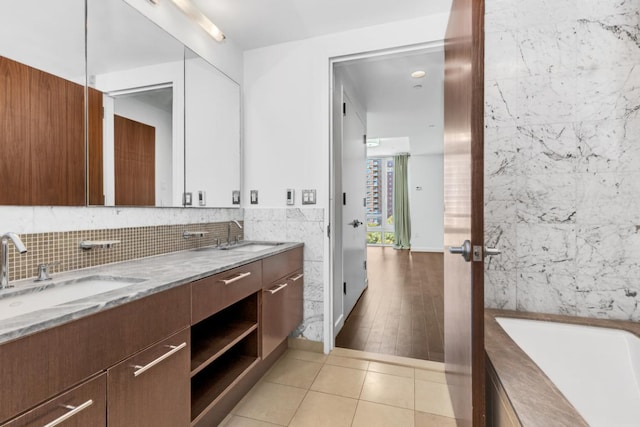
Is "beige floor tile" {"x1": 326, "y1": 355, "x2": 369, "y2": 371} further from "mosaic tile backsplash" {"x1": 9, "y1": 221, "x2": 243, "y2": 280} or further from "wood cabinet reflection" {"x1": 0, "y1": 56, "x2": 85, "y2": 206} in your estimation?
"wood cabinet reflection" {"x1": 0, "y1": 56, "x2": 85, "y2": 206}

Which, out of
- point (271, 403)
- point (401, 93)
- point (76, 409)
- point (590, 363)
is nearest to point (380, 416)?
point (271, 403)

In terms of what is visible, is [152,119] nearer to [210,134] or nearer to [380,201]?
[210,134]

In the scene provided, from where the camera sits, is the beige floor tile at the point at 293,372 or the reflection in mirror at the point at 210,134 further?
the reflection in mirror at the point at 210,134

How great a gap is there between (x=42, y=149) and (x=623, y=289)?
2.71 m

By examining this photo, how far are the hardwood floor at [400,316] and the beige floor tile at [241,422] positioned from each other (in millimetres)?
981

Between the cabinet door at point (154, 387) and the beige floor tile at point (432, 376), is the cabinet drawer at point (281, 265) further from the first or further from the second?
the beige floor tile at point (432, 376)

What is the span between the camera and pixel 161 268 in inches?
52.9

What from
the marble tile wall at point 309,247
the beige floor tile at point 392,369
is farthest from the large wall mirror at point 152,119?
the beige floor tile at point 392,369

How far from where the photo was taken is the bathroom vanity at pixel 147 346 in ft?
2.28

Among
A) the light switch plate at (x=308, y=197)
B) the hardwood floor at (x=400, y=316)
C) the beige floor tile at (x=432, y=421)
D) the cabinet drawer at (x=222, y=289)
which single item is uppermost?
the light switch plate at (x=308, y=197)

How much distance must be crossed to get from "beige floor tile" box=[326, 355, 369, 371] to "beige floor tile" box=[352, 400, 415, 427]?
37cm

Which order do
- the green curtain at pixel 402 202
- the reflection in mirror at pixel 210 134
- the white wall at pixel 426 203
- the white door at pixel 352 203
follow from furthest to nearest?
the green curtain at pixel 402 202 → the white wall at pixel 426 203 → the white door at pixel 352 203 → the reflection in mirror at pixel 210 134

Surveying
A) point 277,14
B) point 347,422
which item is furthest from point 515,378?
point 277,14

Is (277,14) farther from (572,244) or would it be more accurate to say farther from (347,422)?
(347,422)
